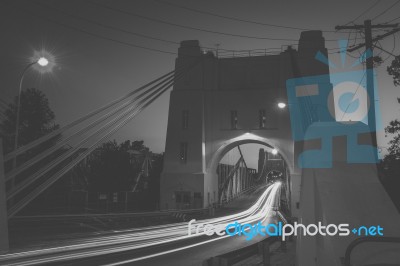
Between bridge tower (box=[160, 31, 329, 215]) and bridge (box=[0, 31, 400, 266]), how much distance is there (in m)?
0.09

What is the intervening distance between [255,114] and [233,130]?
8.35ft

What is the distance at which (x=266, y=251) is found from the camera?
10062 mm

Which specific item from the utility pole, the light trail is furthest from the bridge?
the utility pole

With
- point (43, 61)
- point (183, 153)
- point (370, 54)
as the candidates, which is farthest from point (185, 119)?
point (370, 54)

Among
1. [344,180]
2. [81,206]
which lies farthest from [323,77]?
[344,180]

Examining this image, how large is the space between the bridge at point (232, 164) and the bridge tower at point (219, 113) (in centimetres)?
9

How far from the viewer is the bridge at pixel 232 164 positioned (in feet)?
22.9

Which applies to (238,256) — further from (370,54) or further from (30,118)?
(30,118)

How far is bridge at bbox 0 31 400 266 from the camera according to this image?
22.9 ft

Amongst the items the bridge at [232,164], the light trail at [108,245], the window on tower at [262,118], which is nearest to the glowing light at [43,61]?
the bridge at [232,164]

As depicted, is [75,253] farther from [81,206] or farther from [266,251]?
[81,206]

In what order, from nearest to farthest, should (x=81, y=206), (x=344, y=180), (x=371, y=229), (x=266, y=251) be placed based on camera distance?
(x=371, y=229) → (x=344, y=180) → (x=266, y=251) → (x=81, y=206)

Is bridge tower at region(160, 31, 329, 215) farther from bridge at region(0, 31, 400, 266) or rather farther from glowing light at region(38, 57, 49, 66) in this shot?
glowing light at region(38, 57, 49, 66)

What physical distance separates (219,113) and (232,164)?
2357 centimetres
